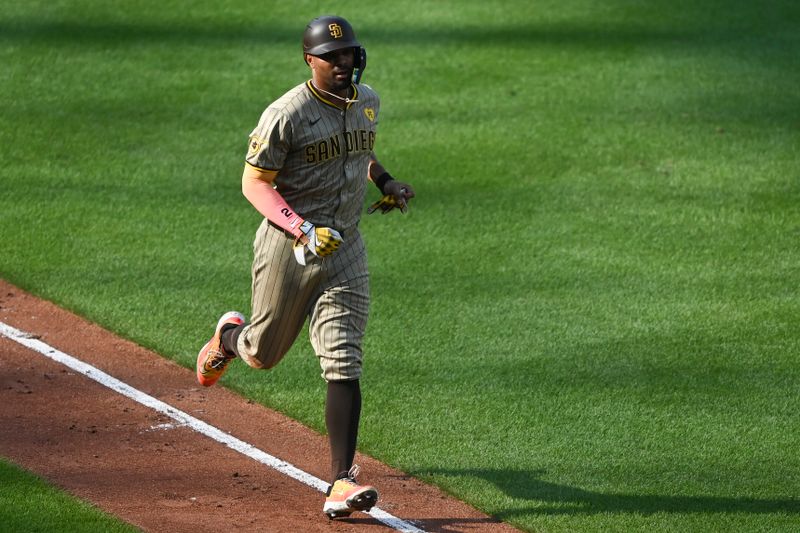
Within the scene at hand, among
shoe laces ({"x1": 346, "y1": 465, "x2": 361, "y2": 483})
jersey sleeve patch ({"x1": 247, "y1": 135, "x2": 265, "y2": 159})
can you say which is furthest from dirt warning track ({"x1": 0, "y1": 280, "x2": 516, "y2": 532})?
jersey sleeve patch ({"x1": 247, "y1": 135, "x2": 265, "y2": 159})

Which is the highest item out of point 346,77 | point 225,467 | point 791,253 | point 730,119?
point 346,77

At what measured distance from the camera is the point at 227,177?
9.33 m

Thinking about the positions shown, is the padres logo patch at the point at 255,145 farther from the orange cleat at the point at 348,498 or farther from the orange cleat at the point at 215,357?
the orange cleat at the point at 348,498

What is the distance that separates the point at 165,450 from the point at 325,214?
146cm

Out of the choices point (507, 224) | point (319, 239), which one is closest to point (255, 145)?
point (319, 239)

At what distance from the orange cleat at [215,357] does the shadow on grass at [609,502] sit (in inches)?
55.5

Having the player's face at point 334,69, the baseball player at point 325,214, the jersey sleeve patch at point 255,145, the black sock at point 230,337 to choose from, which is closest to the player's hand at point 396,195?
the baseball player at point 325,214

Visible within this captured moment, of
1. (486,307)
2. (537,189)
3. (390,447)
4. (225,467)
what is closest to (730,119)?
(537,189)

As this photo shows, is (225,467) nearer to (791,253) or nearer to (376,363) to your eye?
(376,363)

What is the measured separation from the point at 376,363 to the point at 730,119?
15.3 ft

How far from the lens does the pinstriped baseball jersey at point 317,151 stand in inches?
210

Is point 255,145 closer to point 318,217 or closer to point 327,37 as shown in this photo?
point 318,217

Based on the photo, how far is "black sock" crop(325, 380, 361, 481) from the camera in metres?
5.43

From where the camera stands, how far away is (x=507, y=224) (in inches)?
345
